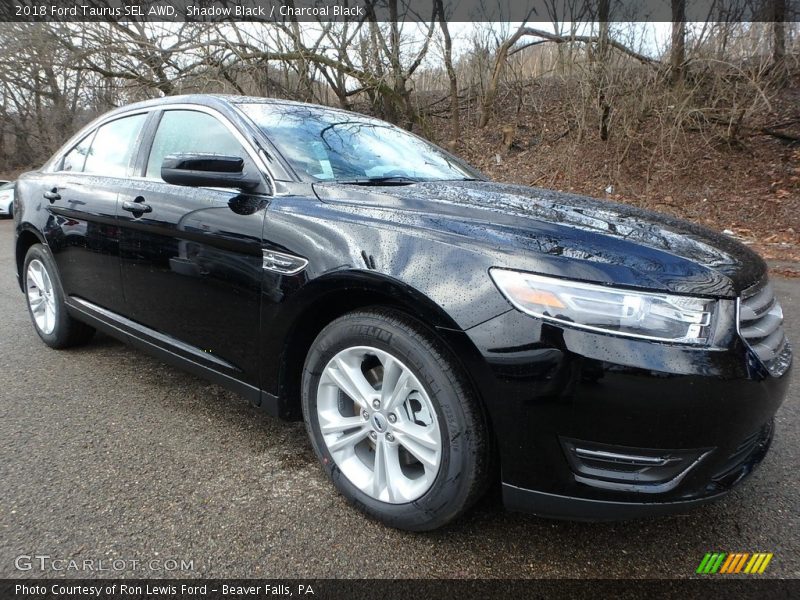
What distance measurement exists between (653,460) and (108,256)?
279 centimetres

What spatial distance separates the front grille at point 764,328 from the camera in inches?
61.7

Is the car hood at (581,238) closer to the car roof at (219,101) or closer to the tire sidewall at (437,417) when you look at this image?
the tire sidewall at (437,417)

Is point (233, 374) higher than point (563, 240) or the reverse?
the reverse

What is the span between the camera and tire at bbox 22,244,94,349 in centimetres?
348

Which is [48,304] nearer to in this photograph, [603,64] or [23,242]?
[23,242]

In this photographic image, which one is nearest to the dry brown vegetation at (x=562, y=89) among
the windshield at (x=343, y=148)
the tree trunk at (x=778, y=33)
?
the tree trunk at (x=778, y=33)

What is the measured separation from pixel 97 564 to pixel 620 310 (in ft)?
5.82

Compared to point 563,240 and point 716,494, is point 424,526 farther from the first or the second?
point 563,240

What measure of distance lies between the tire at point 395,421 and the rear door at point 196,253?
0.41m

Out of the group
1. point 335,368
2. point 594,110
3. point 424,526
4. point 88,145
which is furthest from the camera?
point 594,110

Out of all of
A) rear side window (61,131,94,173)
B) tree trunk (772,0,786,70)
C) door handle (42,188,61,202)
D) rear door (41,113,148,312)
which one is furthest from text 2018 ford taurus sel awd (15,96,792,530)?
tree trunk (772,0,786,70)

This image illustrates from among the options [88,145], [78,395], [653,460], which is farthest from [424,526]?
[88,145]

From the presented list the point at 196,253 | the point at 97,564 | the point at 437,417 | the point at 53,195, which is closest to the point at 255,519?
the point at 97,564

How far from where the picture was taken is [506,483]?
1605 millimetres
